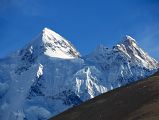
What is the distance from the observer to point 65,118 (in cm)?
16975

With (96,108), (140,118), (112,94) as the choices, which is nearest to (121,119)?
(140,118)

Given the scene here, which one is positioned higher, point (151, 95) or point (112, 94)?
point (112, 94)

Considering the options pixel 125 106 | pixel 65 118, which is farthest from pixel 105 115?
pixel 65 118

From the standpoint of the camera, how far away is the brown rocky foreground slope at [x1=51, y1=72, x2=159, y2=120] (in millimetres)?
138850

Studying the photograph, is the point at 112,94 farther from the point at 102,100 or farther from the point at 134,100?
the point at 134,100

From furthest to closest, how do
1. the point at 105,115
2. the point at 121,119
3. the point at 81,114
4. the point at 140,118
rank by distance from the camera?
the point at 81,114
the point at 105,115
the point at 121,119
the point at 140,118

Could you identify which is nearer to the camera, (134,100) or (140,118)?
(140,118)

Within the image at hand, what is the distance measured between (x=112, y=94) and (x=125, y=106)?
25718 mm

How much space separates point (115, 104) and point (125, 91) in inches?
419

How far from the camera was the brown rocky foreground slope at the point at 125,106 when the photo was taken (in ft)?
456

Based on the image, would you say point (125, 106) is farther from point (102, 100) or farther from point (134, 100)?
point (102, 100)

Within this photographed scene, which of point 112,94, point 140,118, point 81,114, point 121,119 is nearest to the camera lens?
point 140,118

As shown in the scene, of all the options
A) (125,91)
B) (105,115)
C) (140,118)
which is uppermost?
(125,91)

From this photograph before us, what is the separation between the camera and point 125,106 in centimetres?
15362
